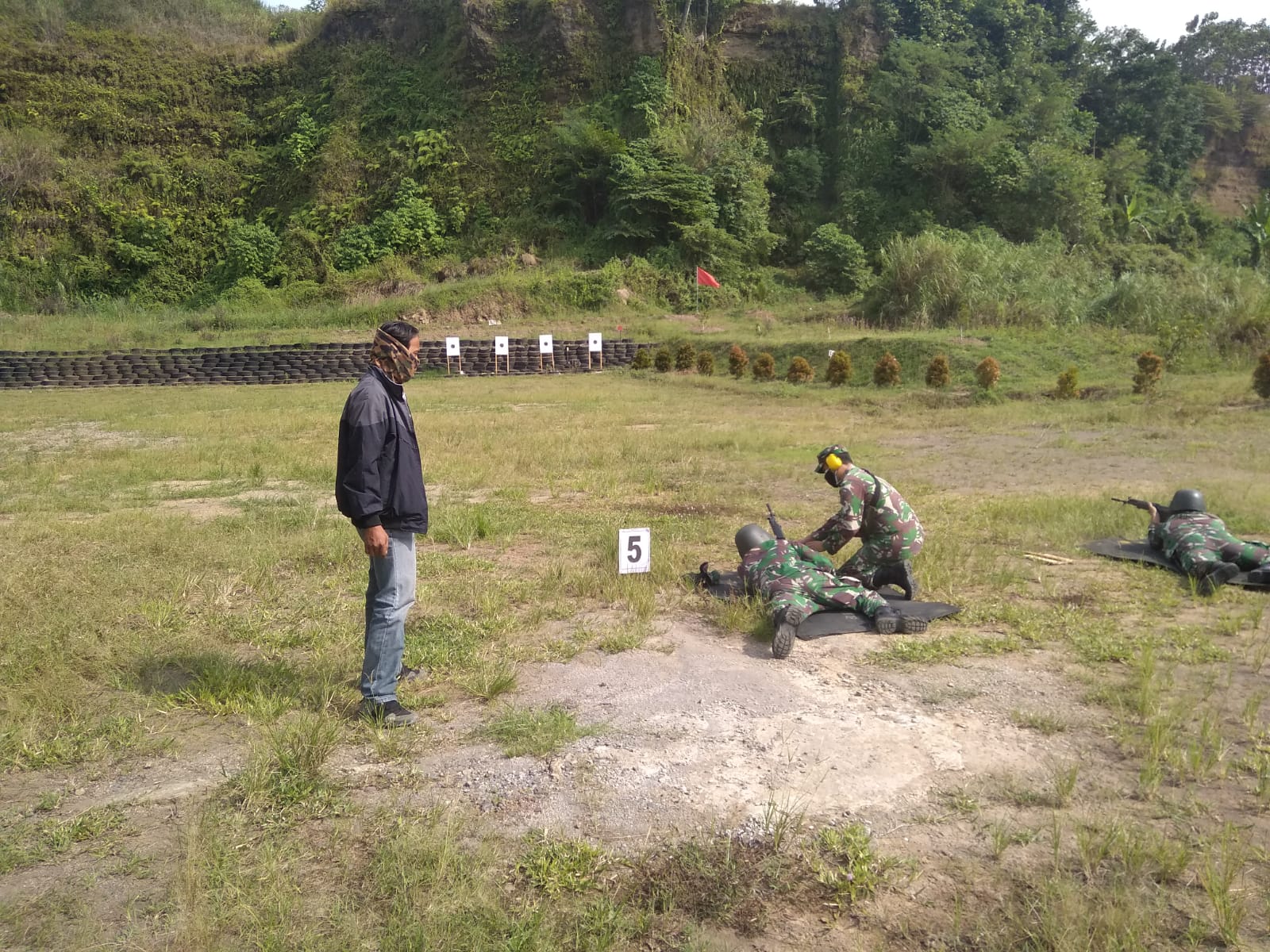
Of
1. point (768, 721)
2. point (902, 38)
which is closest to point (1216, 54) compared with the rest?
point (902, 38)

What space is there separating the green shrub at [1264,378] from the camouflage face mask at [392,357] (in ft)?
48.4

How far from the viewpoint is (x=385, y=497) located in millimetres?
3650

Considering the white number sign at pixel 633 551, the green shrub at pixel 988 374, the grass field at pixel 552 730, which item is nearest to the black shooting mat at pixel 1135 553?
the grass field at pixel 552 730

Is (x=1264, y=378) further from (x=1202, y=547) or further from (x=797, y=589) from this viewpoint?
(x=797, y=589)

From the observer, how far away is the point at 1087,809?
2980mm

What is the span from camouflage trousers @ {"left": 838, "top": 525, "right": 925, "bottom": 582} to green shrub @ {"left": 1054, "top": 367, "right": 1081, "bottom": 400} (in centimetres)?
1207

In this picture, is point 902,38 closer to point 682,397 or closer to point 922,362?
point 922,362

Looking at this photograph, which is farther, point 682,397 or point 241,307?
point 241,307

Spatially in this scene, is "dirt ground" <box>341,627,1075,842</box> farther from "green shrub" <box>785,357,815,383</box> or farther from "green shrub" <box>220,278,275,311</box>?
"green shrub" <box>220,278,275,311</box>

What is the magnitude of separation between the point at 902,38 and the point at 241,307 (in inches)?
1124

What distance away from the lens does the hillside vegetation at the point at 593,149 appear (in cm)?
3209

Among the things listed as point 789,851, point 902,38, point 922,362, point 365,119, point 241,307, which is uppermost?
point 902,38

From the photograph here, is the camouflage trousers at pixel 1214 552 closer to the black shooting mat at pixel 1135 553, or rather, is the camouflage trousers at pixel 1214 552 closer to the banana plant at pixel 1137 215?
the black shooting mat at pixel 1135 553

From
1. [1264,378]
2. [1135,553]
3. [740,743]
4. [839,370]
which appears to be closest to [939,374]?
[839,370]
